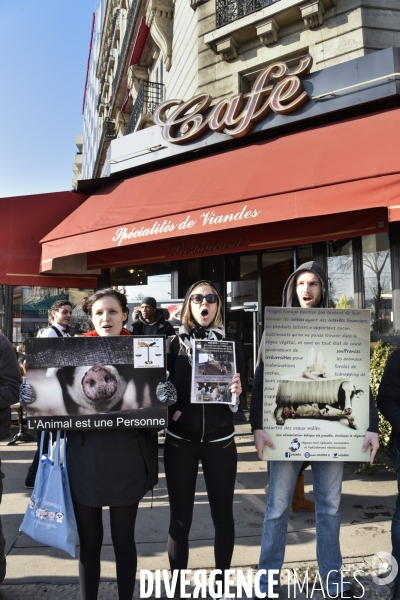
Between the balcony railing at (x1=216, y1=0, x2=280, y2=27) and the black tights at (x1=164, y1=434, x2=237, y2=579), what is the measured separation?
959 centimetres

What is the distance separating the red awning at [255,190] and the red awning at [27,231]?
42 cm

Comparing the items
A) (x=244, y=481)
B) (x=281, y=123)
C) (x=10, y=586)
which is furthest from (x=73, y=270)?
(x=10, y=586)

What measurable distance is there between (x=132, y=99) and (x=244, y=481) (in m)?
17.5

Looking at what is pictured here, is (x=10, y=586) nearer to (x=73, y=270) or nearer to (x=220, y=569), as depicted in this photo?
(x=220, y=569)

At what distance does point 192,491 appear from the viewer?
2771 millimetres

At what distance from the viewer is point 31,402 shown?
254cm

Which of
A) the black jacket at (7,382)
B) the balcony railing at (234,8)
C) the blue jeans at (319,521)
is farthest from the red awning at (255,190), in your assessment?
the balcony railing at (234,8)

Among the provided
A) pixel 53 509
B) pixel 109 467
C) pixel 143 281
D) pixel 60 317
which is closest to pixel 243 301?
pixel 143 281

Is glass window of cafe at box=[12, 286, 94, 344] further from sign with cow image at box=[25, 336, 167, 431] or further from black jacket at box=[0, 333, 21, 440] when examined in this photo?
sign with cow image at box=[25, 336, 167, 431]

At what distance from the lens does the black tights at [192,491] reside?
8.96 feet

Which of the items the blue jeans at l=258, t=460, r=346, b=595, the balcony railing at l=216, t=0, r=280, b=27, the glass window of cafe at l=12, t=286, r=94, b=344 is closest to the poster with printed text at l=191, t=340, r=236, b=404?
the blue jeans at l=258, t=460, r=346, b=595

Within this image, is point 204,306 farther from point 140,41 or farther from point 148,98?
point 140,41

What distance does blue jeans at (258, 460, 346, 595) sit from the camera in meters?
2.79

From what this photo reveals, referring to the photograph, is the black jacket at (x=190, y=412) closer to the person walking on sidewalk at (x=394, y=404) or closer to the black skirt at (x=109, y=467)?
the black skirt at (x=109, y=467)
